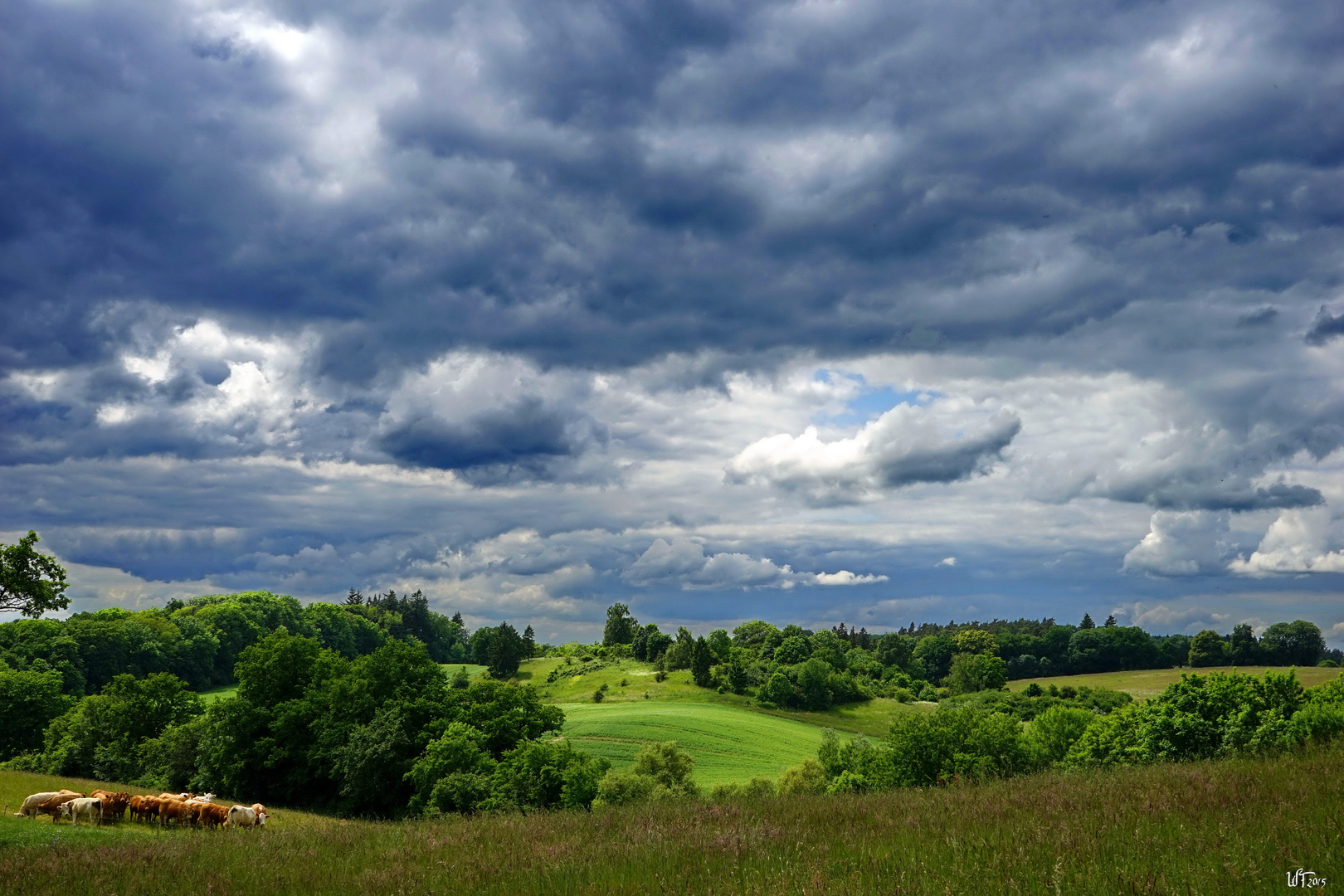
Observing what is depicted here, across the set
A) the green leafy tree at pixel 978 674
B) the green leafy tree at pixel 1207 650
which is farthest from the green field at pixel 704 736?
the green leafy tree at pixel 1207 650

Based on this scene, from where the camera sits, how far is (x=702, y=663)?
486 feet

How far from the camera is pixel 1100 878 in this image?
5.09 m

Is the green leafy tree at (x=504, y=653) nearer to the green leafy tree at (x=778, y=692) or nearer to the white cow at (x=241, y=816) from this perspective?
the green leafy tree at (x=778, y=692)

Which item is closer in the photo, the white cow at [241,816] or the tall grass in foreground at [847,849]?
the tall grass in foreground at [847,849]

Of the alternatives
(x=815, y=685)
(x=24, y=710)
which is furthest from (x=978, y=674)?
(x=24, y=710)

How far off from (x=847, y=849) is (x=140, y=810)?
1257 inches

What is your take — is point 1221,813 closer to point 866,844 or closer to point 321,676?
point 866,844

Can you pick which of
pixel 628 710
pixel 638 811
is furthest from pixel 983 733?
pixel 628 710

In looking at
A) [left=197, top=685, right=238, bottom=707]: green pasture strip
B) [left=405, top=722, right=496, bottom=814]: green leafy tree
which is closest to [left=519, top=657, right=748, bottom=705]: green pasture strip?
[left=197, top=685, right=238, bottom=707]: green pasture strip

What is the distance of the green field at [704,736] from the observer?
82875mm

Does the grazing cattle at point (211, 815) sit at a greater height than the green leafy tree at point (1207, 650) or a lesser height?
greater

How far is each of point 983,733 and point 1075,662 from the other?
176563 mm

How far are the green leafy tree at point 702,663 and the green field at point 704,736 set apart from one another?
937 inches

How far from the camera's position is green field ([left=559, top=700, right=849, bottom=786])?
82.9m
